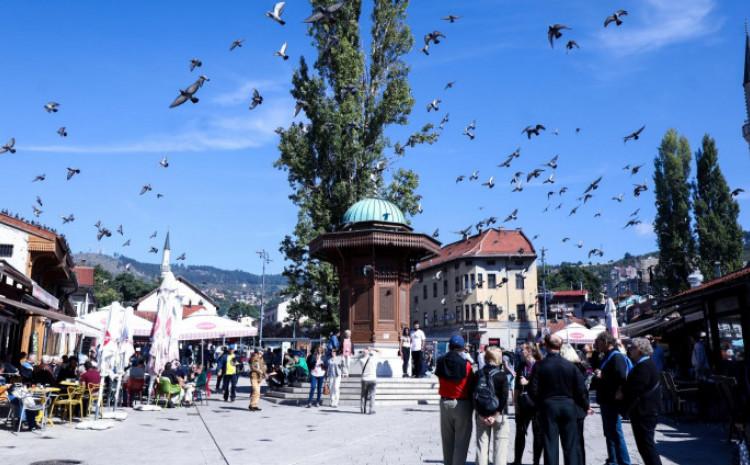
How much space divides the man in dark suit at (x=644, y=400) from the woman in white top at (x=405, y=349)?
41.5 ft

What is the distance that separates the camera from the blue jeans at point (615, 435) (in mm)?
7191

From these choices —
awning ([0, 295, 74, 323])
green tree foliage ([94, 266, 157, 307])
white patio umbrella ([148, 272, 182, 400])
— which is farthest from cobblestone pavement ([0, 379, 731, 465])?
green tree foliage ([94, 266, 157, 307])

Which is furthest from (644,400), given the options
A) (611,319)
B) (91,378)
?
(611,319)

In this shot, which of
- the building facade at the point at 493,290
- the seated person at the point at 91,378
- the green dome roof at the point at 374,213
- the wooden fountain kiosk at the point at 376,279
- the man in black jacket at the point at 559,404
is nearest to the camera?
the man in black jacket at the point at 559,404

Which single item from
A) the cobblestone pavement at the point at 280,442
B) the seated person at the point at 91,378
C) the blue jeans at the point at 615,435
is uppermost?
the seated person at the point at 91,378

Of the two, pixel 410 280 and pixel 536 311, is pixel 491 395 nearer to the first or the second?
pixel 410 280

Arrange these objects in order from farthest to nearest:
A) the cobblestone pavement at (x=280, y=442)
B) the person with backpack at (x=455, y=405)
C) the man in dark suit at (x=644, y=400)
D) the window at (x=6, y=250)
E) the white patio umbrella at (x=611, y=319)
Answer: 1. the window at (x=6, y=250)
2. the white patio umbrella at (x=611, y=319)
3. the cobblestone pavement at (x=280, y=442)
4. the person with backpack at (x=455, y=405)
5. the man in dark suit at (x=644, y=400)

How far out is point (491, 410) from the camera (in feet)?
21.8

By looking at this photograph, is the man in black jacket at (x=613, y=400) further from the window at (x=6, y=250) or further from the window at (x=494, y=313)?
the window at (x=494, y=313)

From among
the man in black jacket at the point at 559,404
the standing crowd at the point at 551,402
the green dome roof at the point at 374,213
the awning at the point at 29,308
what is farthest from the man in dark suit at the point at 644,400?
the green dome roof at the point at 374,213

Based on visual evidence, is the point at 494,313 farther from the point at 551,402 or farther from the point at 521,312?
the point at 551,402

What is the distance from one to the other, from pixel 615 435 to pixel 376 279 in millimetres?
13541

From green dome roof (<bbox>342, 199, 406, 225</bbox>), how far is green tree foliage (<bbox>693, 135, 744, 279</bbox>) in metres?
28.0

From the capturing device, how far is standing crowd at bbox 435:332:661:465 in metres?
6.54
